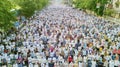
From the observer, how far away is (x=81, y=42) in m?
35.1

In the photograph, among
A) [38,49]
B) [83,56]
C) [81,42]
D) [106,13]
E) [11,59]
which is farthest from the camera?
[106,13]

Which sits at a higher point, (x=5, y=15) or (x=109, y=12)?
(x=5, y=15)

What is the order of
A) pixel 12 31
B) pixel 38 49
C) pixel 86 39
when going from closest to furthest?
1. pixel 38 49
2. pixel 86 39
3. pixel 12 31

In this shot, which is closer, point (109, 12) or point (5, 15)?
Result: point (5, 15)

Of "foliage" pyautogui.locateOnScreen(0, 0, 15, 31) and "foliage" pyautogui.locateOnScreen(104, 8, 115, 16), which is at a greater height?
"foliage" pyautogui.locateOnScreen(0, 0, 15, 31)

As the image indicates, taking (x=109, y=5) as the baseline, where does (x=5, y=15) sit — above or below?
above

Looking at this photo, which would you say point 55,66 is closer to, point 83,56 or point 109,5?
point 83,56

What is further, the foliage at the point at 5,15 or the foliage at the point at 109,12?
the foliage at the point at 109,12

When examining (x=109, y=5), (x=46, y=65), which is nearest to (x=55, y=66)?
(x=46, y=65)

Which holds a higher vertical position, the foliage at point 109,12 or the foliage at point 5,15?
the foliage at point 5,15

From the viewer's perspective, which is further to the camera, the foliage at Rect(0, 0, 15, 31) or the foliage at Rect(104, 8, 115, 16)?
the foliage at Rect(104, 8, 115, 16)

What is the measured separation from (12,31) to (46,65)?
22.1m

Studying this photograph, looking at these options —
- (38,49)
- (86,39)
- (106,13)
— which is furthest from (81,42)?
(106,13)

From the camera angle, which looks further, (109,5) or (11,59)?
(109,5)
